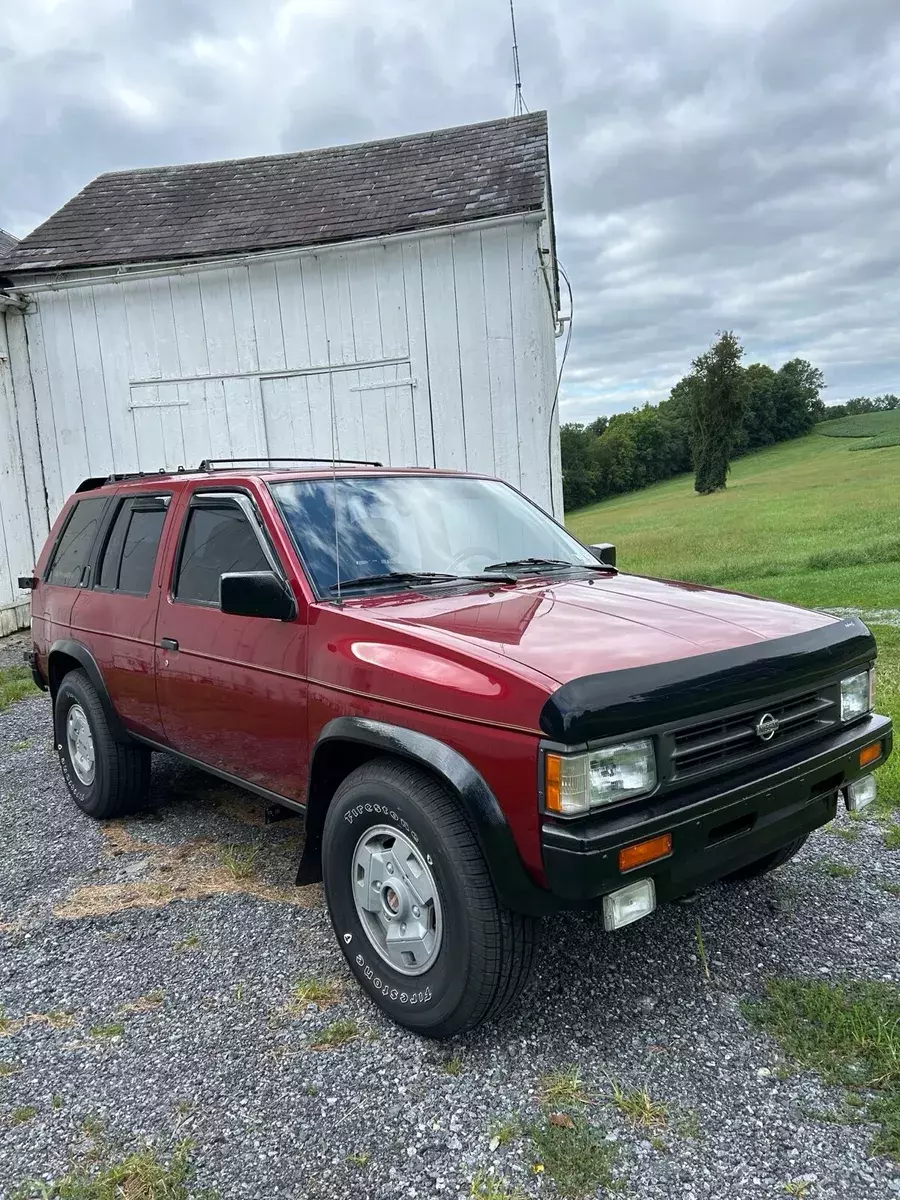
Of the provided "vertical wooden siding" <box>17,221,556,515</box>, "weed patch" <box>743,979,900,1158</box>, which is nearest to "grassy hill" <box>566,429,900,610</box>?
"vertical wooden siding" <box>17,221,556,515</box>

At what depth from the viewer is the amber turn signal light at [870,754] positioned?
3031mm

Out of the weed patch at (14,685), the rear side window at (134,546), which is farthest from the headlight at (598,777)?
the weed patch at (14,685)

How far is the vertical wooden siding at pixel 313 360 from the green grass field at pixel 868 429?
59563 millimetres

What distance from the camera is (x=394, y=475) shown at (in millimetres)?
4059

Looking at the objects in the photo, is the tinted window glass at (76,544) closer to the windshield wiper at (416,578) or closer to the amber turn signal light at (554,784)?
the windshield wiper at (416,578)

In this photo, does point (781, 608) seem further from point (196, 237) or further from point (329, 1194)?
point (196, 237)

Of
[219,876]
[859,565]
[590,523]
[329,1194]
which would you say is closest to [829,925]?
[329,1194]

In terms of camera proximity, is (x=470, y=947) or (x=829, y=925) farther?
(x=829, y=925)

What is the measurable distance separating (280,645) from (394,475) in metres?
1.15

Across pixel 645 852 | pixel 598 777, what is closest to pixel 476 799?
pixel 598 777

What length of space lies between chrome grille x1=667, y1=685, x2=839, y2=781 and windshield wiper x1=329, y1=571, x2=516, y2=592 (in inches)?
45.8

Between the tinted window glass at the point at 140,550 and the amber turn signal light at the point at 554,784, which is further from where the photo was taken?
the tinted window glass at the point at 140,550

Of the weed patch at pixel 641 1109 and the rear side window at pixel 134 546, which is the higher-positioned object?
the rear side window at pixel 134 546

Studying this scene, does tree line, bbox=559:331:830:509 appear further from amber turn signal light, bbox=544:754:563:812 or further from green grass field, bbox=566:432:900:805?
amber turn signal light, bbox=544:754:563:812
